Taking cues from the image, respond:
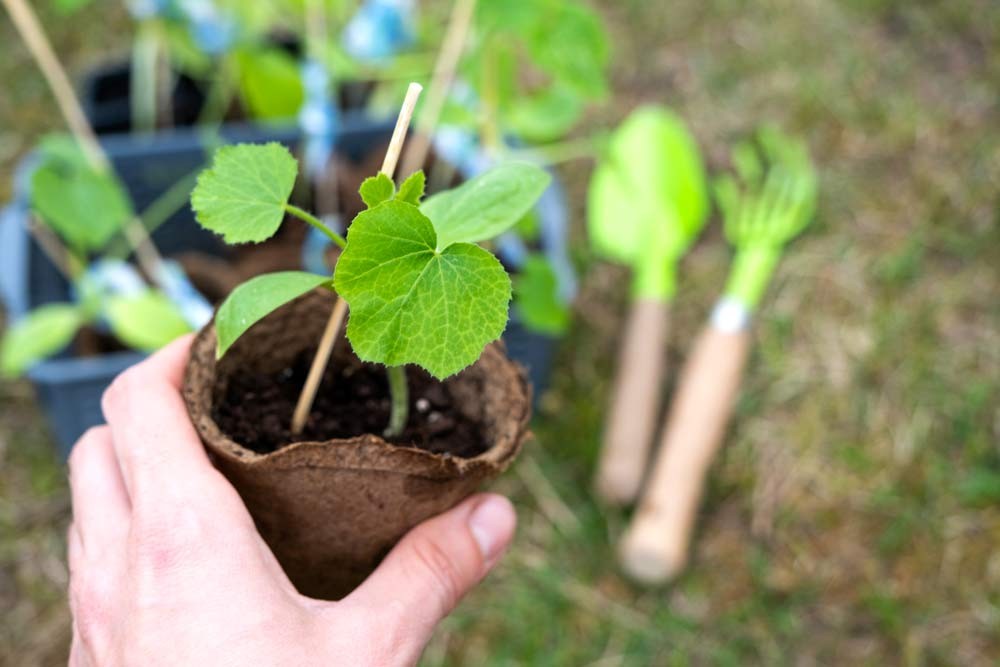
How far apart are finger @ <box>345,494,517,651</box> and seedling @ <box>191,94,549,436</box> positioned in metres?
0.18

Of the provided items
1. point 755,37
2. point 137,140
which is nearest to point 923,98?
point 755,37

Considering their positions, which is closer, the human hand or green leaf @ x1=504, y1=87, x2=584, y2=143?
the human hand

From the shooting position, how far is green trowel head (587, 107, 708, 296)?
1263 millimetres

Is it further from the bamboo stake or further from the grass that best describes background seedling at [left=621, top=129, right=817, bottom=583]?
the bamboo stake

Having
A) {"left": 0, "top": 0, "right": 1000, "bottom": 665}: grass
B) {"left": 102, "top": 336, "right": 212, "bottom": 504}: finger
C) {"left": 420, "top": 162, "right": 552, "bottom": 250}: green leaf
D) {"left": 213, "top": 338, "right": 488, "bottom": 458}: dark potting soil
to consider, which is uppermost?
{"left": 420, "top": 162, "right": 552, "bottom": 250}: green leaf

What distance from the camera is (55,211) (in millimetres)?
929

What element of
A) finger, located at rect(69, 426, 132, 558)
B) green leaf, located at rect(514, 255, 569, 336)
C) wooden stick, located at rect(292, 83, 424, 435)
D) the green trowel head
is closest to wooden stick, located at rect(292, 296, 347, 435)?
wooden stick, located at rect(292, 83, 424, 435)

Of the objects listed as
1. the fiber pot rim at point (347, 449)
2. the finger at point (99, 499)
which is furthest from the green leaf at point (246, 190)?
the finger at point (99, 499)

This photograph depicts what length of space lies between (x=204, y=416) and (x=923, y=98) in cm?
142

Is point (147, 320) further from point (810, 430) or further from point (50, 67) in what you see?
point (810, 430)

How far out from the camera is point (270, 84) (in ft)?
4.13

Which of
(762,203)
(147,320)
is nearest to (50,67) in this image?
(147,320)

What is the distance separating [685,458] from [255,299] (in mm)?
774

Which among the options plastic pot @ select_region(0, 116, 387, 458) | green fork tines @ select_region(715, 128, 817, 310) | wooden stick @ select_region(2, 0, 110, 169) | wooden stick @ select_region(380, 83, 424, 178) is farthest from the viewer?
green fork tines @ select_region(715, 128, 817, 310)
